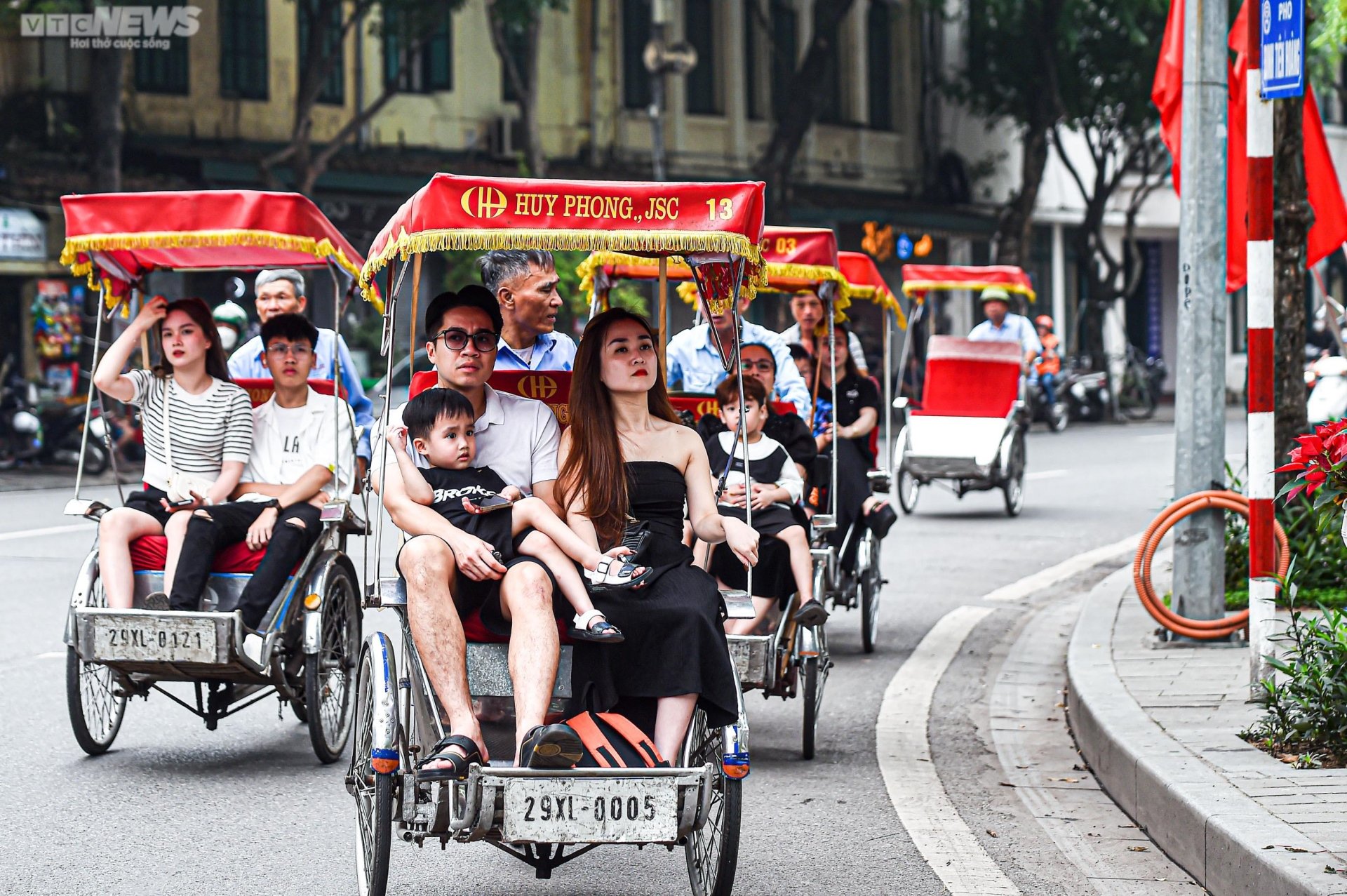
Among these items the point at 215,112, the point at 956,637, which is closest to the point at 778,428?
the point at 956,637

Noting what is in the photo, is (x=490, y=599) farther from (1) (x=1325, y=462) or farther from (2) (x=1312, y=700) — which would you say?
(2) (x=1312, y=700)

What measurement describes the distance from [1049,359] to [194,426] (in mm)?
22345

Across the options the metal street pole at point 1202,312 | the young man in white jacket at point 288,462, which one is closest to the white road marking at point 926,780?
the metal street pole at point 1202,312

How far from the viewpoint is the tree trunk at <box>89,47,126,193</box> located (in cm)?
2191

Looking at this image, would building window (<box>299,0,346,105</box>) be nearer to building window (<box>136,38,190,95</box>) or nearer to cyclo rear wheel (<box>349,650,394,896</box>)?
building window (<box>136,38,190,95</box>)

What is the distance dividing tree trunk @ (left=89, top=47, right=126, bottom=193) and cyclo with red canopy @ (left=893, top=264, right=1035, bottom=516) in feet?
34.3

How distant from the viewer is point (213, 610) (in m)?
6.90

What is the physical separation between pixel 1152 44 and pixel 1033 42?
2092mm

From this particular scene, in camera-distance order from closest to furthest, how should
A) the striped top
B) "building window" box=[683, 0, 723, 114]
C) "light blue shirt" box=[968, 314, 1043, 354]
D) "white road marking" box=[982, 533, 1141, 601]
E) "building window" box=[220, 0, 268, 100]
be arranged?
the striped top → "white road marking" box=[982, 533, 1141, 601] → "light blue shirt" box=[968, 314, 1043, 354] → "building window" box=[220, 0, 268, 100] → "building window" box=[683, 0, 723, 114]

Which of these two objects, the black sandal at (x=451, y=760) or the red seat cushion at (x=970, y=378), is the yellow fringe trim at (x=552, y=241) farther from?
the red seat cushion at (x=970, y=378)

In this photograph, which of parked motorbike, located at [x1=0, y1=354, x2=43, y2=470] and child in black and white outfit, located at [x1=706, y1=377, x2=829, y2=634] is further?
parked motorbike, located at [x1=0, y1=354, x2=43, y2=470]

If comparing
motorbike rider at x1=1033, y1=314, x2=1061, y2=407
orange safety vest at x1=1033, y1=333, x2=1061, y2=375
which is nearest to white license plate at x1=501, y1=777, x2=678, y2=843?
orange safety vest at x1=1033, y1=333, x2=1061, y2=375

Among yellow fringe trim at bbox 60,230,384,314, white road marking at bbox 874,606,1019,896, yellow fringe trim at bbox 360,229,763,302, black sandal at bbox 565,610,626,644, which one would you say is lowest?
white road marking at bbox 874,606,1019,896

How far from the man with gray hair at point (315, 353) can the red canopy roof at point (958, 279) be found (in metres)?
10.1
